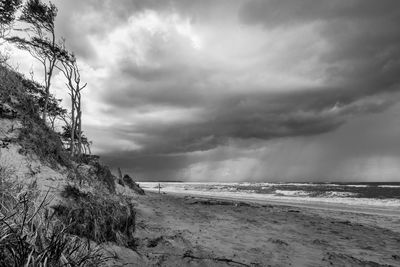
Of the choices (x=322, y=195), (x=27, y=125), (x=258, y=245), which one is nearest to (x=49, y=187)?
(x=27, y=125)

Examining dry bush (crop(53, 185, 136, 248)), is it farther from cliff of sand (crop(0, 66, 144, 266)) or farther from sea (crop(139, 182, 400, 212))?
sea (crop(139, 182, 400, 212))

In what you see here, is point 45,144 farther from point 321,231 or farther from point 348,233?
point 348,233

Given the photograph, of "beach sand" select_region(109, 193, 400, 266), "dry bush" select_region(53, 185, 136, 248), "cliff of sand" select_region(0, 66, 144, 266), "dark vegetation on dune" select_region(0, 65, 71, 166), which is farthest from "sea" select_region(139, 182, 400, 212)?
"dark vegetation on dune" select_region(0, 65, 71, 166)

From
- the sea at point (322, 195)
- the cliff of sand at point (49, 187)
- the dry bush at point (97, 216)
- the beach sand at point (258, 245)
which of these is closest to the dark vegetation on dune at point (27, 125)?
the cliff of sand at point (49, 187)

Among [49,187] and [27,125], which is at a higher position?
[27,125]

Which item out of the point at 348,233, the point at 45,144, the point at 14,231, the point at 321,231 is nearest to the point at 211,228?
the point at 321,231

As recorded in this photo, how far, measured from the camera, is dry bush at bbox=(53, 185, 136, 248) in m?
4.69

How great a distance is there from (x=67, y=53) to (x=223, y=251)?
1864cm

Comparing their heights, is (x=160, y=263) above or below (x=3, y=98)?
below

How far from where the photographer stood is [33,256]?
88.0 inches

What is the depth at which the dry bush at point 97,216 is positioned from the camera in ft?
15.4

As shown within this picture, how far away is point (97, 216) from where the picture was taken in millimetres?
5066

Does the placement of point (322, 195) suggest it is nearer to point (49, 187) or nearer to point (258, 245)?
point (258, 245)

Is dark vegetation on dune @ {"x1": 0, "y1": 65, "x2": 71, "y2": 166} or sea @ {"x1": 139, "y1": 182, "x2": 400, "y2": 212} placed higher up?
dark vegetation on dune @ {"x1": 0, "y1": 65, "x2": 71, "y2": 166}
